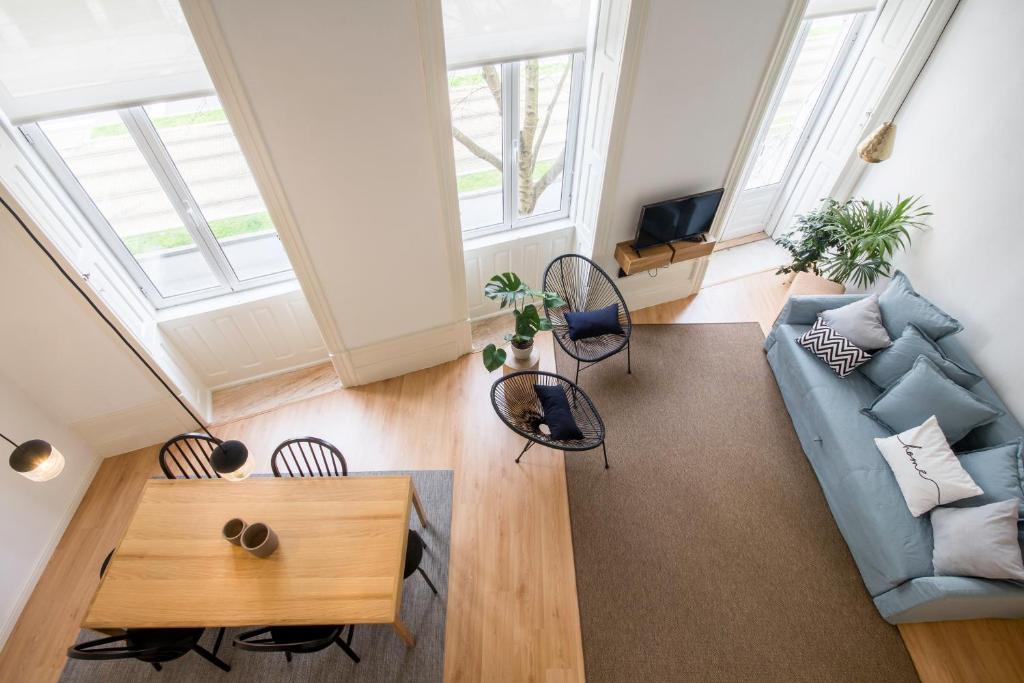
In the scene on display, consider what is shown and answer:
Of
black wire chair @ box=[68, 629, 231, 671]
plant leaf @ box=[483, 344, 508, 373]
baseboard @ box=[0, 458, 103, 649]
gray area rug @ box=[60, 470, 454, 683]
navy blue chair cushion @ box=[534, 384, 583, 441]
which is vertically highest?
plant leaf @ box=[483, 344, 508, 373]

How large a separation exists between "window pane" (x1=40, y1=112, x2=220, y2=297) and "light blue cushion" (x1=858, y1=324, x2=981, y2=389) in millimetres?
4693

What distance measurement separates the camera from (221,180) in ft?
10.1

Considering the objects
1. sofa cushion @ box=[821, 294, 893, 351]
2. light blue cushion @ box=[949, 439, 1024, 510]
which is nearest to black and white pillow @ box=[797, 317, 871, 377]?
sofa cushion @ box=[821, 294, 893, 351]

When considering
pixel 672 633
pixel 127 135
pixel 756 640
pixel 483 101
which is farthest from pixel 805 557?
pixel 127 135

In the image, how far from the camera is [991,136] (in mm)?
3150

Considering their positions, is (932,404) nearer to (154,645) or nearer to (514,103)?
(514,103)

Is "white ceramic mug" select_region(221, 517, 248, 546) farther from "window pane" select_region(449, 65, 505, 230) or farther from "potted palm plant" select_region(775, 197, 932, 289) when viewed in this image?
"potted palm plant" select_region(775, 197, 932, 289)

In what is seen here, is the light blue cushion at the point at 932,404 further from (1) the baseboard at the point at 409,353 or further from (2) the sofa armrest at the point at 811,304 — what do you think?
(1) the baseboard at the point at 409,353

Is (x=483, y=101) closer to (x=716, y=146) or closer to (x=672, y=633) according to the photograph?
(x=716, y=146)

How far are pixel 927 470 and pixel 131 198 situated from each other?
16.4 ft

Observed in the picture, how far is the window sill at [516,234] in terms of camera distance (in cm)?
A: 393

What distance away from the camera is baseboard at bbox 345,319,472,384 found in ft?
12.4

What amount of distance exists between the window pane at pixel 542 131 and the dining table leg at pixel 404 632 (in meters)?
3.10

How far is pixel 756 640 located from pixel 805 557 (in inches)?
25.1
